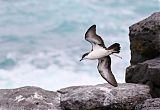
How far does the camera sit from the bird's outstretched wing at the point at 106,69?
1388 cm

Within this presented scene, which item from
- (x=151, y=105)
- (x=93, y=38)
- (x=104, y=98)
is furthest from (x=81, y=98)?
(x=151, y=105)

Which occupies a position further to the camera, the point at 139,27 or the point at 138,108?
the point at 139,27

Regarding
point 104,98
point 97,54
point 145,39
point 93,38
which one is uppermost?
point 145,39

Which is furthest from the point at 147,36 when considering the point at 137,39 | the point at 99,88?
the point at 99,88

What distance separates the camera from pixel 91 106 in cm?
1490

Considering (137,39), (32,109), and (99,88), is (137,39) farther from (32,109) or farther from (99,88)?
(32,109)

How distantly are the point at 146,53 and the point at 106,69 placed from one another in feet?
13.2

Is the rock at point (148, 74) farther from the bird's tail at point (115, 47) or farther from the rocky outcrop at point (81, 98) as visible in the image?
the bird's tail at point (115, 47)

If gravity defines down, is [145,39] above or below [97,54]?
above

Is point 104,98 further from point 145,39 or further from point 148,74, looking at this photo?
point 145,39

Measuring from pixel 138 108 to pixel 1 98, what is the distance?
5.84 m

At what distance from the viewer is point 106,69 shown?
45.9 ft

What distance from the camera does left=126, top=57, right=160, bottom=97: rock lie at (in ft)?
52.3

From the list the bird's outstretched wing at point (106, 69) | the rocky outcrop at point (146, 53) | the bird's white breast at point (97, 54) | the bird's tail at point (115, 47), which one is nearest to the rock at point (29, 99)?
the bird's outstretched wing at point (106, 69)
